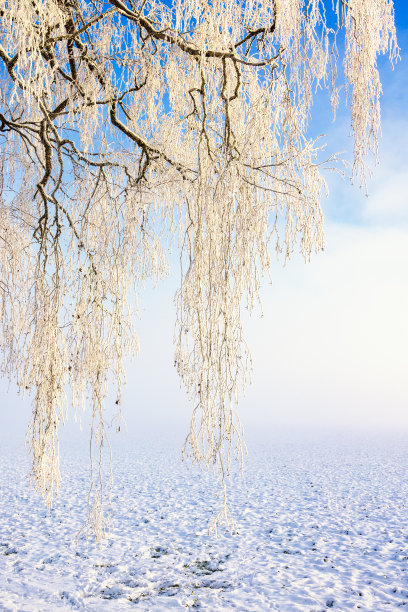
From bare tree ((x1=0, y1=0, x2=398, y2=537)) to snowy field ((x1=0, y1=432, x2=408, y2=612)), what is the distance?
1.36 m

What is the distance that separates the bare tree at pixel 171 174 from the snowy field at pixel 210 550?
136cm

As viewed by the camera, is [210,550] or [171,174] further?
[210,550]

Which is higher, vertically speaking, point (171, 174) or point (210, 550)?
point (171, 174)

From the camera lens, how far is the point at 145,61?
3422mm

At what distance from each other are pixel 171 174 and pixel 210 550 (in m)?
5.45

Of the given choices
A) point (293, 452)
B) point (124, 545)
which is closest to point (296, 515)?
point (124, 545)

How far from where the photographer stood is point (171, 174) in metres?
3.33

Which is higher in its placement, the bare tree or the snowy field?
the bare tree

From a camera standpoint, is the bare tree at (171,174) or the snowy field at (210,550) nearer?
the bare tree at (171,174)

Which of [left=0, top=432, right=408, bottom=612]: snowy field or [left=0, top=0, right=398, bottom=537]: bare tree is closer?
[left=0, top=0, right=398, bottom=537]: bare tree

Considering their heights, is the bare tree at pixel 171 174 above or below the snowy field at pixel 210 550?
above

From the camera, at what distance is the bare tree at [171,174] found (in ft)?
A: 8.57

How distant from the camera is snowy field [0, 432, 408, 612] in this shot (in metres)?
5.18

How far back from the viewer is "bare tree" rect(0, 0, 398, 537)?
8.57 feet
